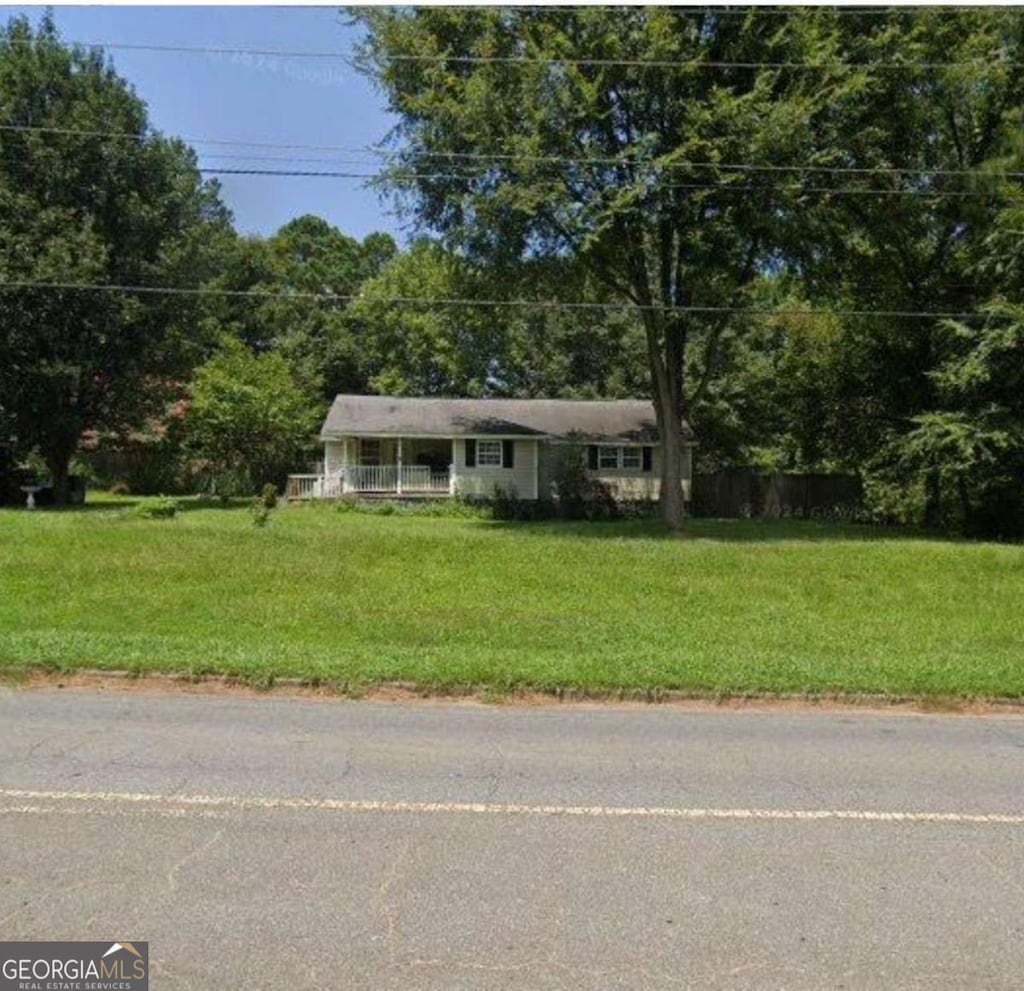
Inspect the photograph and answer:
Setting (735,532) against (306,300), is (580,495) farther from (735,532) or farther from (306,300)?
(306,300)

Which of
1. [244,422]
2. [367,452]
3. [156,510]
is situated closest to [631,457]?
[367,452]

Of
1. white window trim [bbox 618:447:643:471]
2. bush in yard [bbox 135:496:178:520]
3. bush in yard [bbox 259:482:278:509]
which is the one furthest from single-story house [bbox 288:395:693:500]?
bush in yard [bbox 135:496:178:520]

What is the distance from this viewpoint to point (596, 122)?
21984 millimetres

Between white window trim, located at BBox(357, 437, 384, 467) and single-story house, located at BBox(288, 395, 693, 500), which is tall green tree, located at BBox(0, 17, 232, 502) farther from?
white window trim, located at BBox(357, 437, 384, 467)

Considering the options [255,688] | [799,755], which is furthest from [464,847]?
[255,688]

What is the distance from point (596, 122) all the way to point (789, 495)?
682 inches

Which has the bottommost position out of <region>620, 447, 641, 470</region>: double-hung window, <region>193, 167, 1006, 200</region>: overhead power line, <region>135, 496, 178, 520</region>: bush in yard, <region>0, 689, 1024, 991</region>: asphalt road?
<region>0, 689, 1024, 991</region>: asphalt road

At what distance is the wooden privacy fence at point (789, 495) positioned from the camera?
3425 centimetres

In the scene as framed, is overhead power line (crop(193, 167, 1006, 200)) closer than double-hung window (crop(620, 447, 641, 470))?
Answer: Yes

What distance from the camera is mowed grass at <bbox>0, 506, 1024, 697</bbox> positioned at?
29.3 feet

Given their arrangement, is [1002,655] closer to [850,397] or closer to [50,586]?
[50,586]

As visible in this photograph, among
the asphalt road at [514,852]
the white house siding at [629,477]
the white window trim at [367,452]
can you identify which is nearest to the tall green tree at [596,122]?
the white house siding at [629,477]

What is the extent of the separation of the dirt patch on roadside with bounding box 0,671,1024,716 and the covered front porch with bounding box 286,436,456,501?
25.3 m

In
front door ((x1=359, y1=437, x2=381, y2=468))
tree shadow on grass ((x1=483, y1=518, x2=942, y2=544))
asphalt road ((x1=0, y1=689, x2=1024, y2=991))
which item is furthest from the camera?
front door ((x1=359, y1=437, x2=381, y2=468))
